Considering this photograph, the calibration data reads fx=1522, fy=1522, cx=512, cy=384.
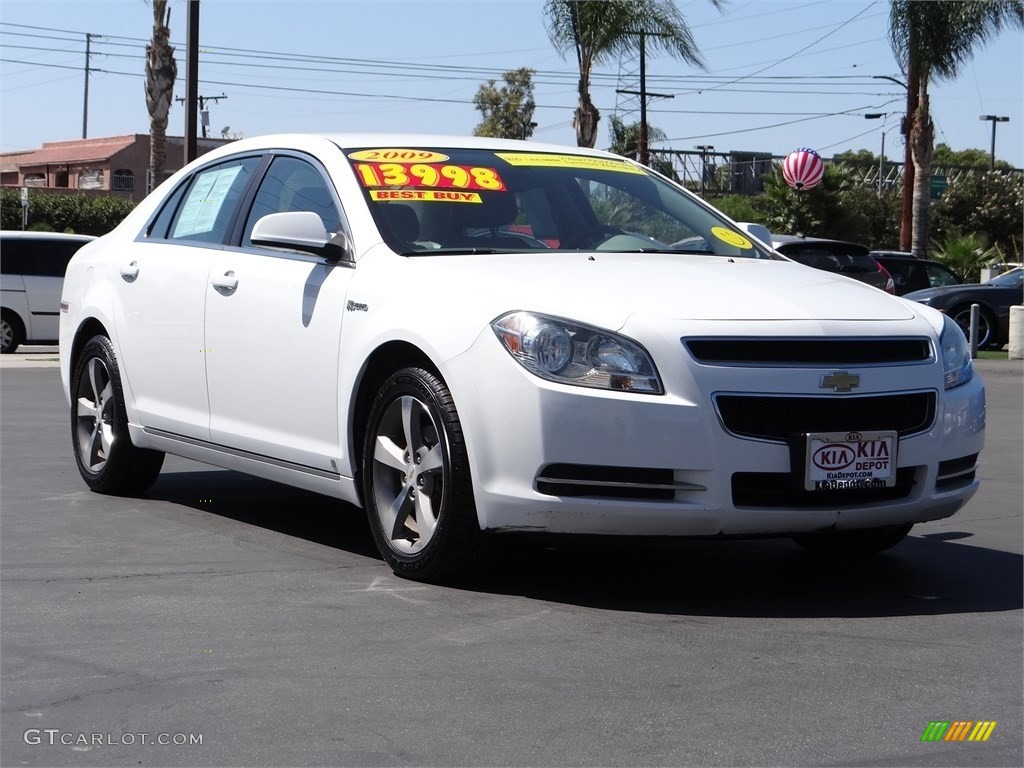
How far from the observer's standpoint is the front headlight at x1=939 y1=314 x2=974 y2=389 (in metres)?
5.35

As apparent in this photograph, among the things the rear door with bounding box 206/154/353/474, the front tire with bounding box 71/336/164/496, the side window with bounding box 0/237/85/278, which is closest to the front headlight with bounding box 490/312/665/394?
the rear door with bounding box 206/154/353/474

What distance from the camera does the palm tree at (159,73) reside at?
30234mm

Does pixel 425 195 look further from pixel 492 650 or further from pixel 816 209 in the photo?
pixel 816 209

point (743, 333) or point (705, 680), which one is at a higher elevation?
point (743, 333)

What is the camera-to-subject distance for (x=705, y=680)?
4145 millimetres

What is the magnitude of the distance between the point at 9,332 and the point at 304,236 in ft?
52.7

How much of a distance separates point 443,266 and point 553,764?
93.2 inches

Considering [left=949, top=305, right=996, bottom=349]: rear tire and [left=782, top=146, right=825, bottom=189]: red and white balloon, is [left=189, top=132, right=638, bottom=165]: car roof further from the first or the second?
[left=782, top=146, right=825, bottom=189]: red and white balloon

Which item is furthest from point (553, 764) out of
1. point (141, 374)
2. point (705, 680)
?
point (141, 374)

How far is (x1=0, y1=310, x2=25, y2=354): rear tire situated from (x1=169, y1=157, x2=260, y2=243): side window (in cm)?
1441

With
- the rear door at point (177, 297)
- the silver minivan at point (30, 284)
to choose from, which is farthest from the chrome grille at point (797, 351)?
the silver minivan at point (30, 284)

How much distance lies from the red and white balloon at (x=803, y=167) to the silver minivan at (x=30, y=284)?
2372 cm

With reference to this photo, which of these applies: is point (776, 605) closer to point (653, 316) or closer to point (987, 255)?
Answer: point (653, 316)

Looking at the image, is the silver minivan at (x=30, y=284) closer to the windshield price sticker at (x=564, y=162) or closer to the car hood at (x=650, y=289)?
the windshield price sticker at (x=564, y=162)
